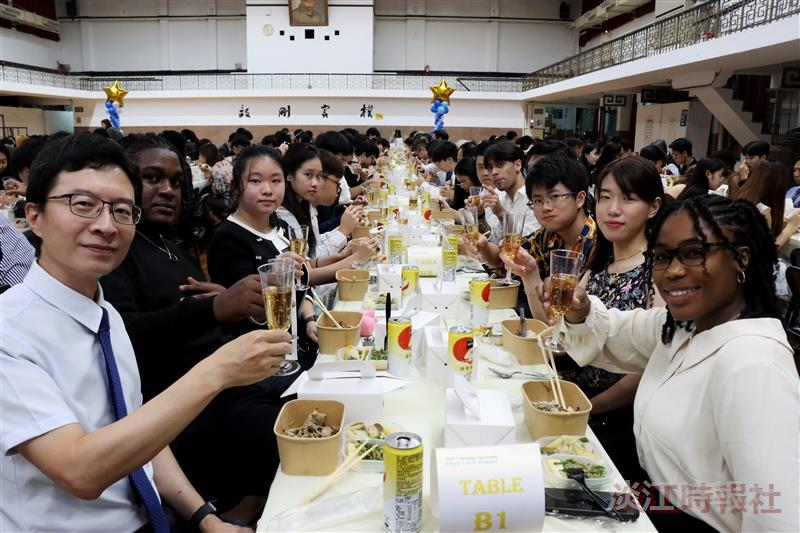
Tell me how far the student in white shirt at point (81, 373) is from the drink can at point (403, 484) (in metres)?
0.29

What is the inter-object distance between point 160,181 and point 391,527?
1.49 m

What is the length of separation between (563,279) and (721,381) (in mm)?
507

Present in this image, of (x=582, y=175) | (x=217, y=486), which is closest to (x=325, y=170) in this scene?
(x=582, y=175)

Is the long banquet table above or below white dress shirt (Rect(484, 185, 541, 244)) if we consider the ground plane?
below

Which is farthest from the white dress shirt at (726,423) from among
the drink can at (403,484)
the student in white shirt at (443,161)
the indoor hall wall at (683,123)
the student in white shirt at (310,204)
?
the indoor hall wall at (683,123)

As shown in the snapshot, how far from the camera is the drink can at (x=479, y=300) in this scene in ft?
7.30

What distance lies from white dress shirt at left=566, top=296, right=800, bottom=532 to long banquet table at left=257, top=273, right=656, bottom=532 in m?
0.18

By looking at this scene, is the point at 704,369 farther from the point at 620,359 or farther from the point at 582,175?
the point at 582,175

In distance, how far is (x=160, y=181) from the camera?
2031 millimetres

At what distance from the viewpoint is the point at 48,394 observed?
3.26 feet

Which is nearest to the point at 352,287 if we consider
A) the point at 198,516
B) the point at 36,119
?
the point at 198,516

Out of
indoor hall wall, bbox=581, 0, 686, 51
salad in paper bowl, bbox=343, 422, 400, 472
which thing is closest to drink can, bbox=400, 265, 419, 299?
salad in paper bowl, bbox=343, 422, 400, 472

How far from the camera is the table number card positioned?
3.33 ft

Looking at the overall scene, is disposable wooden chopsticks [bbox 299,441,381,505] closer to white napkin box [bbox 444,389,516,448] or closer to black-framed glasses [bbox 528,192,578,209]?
white napkin box [bbox 444,389,516,448]
